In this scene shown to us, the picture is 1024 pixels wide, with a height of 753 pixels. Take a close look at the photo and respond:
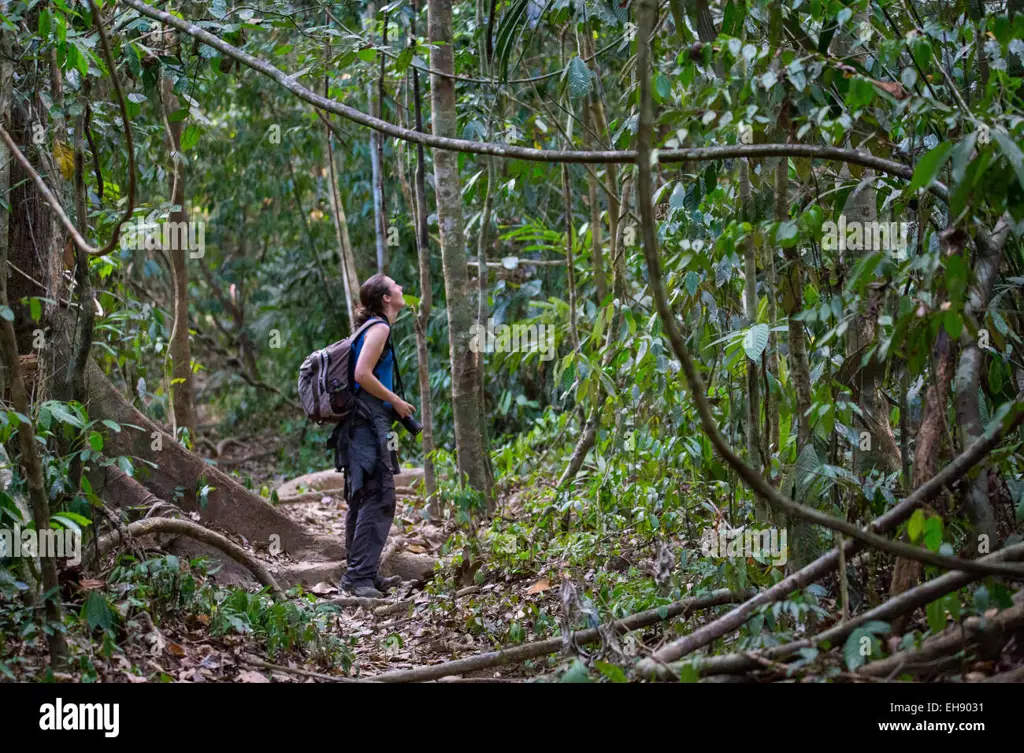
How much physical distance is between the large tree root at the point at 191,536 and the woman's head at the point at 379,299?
1455 millimetres

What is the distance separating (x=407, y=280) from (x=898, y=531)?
7.05 metres

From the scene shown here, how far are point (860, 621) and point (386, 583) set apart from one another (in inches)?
126

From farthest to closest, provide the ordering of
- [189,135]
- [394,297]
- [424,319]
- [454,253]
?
[424,319] < [454,253] < [394,297] < [189,135]

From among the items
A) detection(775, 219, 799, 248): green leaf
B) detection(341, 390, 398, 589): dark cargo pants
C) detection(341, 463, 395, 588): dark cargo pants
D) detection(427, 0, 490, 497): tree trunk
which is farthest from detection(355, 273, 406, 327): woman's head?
detection(775, 219, 799, 248): green leaf

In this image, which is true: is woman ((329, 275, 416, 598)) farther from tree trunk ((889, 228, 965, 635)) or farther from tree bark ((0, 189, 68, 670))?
tree trunk ((889, 228, 965, 635))

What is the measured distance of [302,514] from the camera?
7180mm

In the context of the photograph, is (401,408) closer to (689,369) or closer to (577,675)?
(577,675)

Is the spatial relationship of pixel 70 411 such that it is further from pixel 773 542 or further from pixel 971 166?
pixel 971 166

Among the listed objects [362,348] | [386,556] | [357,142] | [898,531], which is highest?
[357,142]

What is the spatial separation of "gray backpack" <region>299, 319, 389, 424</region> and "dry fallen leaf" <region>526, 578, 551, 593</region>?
55.0 inches

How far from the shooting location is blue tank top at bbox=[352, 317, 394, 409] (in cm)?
534

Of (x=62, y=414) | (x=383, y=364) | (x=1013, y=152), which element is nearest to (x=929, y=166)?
(x=1013, y=152)

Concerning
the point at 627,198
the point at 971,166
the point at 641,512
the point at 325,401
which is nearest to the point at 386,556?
the point at 325,401

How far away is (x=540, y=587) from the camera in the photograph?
15.9 feet
